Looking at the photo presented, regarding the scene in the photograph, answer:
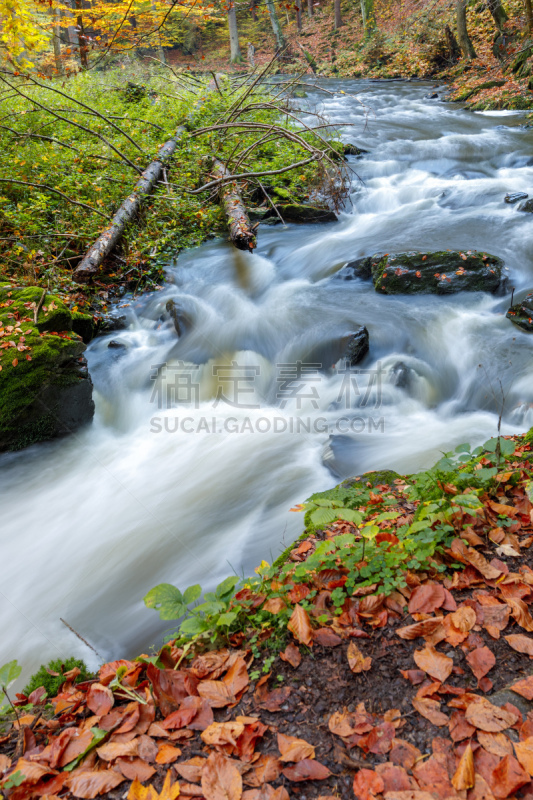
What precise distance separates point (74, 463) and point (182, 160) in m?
8.09

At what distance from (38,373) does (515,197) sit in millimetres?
9097

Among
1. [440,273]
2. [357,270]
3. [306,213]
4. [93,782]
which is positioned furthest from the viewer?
[306,213]

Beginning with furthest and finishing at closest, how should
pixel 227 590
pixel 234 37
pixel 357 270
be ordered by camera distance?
pixel 234 37, pixel 357 270, pixel 227 590

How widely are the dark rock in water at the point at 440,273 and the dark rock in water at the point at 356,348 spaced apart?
5.10 feet

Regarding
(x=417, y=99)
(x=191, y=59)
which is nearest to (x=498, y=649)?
(x=417, y=99)

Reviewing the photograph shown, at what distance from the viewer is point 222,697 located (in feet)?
6.68

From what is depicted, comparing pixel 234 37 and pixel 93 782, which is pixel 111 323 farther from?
pixel 234 37

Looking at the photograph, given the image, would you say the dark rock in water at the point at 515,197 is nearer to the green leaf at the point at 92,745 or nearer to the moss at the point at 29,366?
the moss at the point at 29,366

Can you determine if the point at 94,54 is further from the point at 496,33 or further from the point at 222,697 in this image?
the point at 222,697

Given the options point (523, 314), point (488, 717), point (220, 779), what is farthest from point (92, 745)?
point (523, 314)

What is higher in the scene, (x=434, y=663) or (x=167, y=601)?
(x=167, y=601)

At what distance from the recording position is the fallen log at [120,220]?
23.4 ft

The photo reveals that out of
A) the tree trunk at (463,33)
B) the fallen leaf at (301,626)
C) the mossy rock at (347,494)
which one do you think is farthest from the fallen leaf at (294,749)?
the tree trunk at (463,33)

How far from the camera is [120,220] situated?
321 inches
